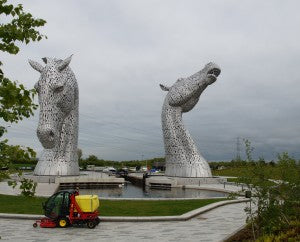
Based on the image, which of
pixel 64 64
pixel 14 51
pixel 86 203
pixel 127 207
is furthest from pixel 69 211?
pixel 64 64

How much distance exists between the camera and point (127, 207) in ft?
44.9

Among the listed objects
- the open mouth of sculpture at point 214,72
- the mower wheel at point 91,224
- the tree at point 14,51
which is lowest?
the mower wheel at point 91,224

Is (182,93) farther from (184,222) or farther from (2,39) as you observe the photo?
(2,39)

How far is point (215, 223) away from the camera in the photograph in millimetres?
11367

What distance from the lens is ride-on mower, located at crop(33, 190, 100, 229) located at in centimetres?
1033

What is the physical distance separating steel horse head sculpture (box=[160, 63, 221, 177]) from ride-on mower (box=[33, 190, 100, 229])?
15.7 metres

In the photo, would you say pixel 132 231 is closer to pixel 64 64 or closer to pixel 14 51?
pixel 14 51

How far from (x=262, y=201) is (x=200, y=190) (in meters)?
15.1

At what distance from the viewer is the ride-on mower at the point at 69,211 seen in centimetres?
1033

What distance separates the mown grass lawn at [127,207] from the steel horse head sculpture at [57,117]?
6.25m

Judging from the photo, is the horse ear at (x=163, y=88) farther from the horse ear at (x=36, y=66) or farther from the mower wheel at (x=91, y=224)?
the mower wheel at (x=91, y=224)

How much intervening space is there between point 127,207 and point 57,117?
34.3 ft

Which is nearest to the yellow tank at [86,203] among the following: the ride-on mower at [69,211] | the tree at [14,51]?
the ride-on mower at [69,211]

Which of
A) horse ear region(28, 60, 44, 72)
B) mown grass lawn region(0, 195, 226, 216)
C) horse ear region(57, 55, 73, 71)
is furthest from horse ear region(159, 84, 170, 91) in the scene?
mown grass lawn region(0, 195, 226, 216)
